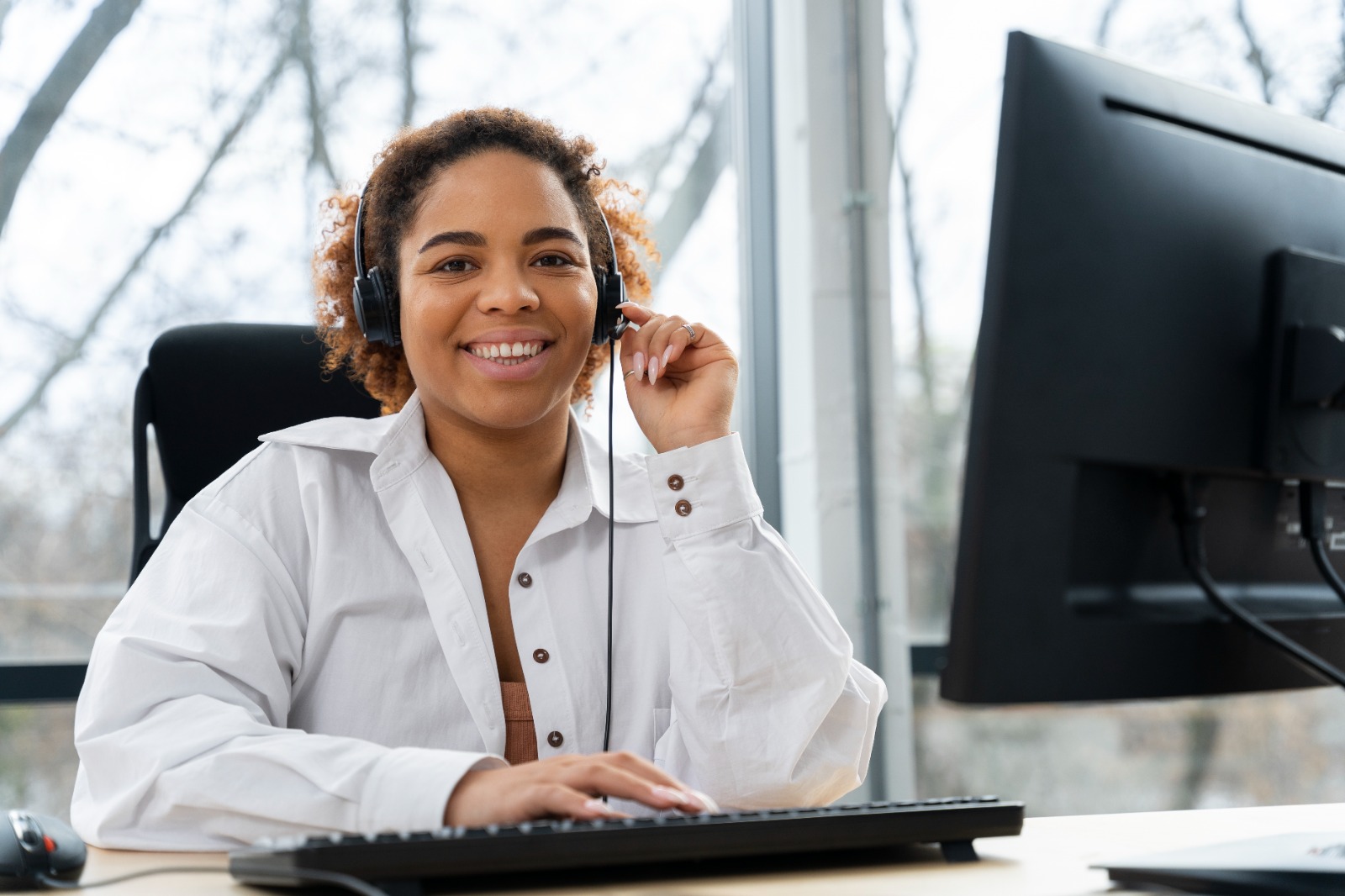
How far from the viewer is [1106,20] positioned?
8.63 ft

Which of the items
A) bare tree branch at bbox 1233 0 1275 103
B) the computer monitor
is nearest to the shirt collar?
the computer monitor

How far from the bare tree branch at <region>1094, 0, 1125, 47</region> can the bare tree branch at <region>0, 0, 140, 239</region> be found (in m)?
2.07

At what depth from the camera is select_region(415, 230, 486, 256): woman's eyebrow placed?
1317 millimetres

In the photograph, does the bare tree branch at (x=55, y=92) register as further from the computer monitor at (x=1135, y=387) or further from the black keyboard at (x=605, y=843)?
the computer monitor at (x=1135, y=387)

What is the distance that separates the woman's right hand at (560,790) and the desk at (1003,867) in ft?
0.31

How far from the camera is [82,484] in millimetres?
2158

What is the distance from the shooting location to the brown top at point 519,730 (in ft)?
3.92

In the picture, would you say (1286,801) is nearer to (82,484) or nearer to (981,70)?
(981,70)

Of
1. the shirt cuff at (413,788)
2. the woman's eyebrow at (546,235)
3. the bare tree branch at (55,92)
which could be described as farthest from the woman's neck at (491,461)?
the bare tree branch at (55,92)

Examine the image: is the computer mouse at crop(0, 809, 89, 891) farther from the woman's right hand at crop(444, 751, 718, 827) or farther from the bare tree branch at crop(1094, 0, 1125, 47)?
the bare tree branch at crop(1094, 0, 1125, 47)

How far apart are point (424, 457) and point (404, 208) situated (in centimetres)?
33

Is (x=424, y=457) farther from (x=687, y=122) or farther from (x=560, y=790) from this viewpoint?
(x=687, y=122)

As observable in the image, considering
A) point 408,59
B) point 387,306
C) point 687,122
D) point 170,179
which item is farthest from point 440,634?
point 687,122

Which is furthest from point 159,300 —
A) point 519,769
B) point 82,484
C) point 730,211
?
point 519,769
